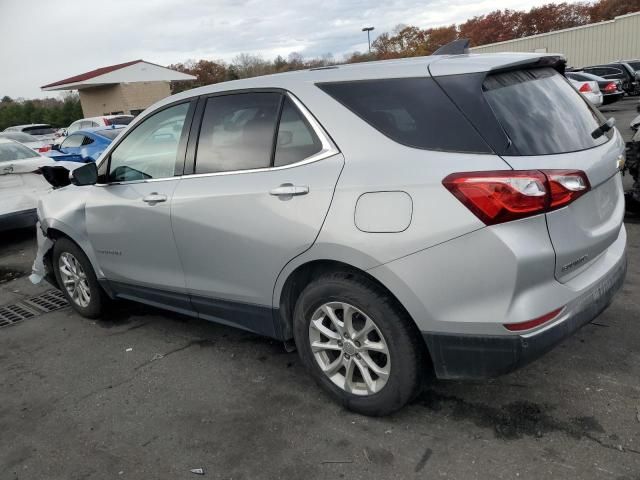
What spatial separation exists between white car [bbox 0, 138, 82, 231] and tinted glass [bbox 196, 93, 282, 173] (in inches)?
205

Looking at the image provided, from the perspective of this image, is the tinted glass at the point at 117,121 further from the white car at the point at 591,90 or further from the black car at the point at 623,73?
the black car at the point at 623,73

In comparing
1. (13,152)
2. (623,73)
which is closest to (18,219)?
(13,152)

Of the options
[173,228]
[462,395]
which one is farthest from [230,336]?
[462,395]

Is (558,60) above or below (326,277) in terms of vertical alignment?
above

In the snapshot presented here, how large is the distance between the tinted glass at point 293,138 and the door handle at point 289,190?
154 millimetres

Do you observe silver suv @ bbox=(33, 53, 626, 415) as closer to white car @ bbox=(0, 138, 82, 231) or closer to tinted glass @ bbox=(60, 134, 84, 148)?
white car @ bbox=(0, 138, 82, 231)

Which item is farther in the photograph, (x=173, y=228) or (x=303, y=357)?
(x=173, y=228)

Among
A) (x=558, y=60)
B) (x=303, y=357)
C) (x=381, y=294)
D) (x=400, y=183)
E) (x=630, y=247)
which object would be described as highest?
(x=558, y=60)

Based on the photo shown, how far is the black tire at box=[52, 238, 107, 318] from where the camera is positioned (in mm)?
4520

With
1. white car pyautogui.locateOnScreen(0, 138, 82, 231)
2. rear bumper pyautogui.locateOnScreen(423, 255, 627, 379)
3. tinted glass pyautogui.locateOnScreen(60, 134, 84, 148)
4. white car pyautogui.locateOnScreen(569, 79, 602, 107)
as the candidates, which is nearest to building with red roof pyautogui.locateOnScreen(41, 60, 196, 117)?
tinted glass pyautogui.locateOnScreen(60, 134, 84, 148)

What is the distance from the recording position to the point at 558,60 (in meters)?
3.06

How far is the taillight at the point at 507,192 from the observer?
92.0 inches

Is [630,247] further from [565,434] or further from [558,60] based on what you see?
[565,434]

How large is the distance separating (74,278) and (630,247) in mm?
4953
